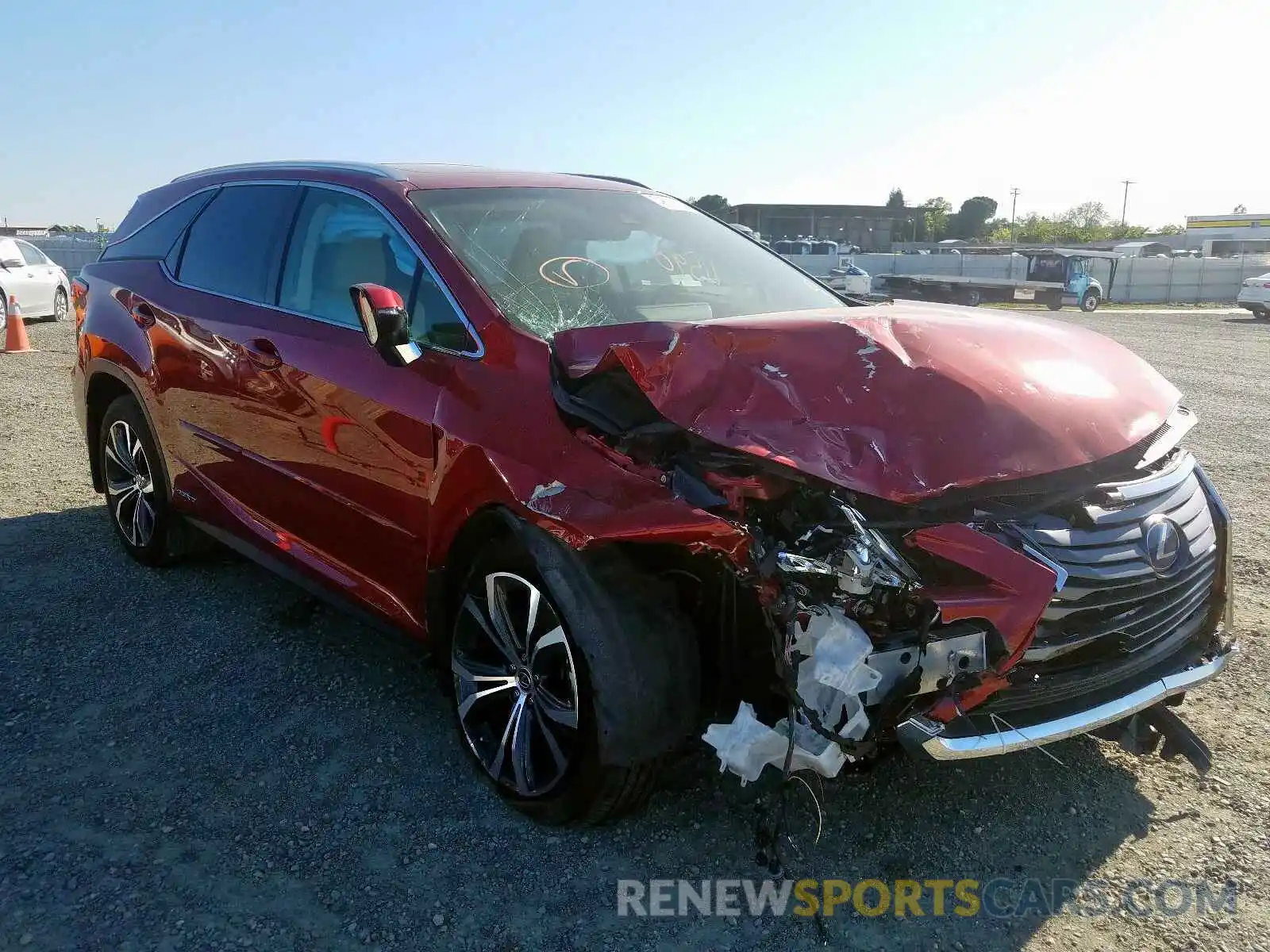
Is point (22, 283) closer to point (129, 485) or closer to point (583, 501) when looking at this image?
point (129, 485)

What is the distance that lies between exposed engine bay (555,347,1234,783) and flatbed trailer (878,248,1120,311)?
26.6 m

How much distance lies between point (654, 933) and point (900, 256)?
134ft

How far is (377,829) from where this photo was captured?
9.04 ft

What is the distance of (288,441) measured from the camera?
3475 mm

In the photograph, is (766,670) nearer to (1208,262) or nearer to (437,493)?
(437,493)

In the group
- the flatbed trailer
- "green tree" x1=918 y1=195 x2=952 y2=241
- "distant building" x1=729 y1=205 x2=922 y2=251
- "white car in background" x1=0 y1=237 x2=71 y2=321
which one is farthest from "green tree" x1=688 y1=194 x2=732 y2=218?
"white car in background" x1=0 y1=237 x2=71 y2=321

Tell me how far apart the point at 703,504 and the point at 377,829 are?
1381mm

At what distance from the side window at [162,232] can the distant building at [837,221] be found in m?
74.1

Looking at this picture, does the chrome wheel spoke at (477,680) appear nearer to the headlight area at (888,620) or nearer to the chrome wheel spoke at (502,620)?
the chrome wheel spoke at (502,620)

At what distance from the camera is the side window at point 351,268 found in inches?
119

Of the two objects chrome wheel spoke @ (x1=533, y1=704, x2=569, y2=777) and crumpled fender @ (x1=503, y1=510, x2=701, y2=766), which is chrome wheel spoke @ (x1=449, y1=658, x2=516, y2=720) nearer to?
chrome wheel spoke @ (x1=533, y1=704, x2=569, y2=777)

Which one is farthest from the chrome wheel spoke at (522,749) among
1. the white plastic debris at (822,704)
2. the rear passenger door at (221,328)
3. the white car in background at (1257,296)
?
the white car in background at (1257,296)

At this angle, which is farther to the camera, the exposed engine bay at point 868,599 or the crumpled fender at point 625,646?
the crumpled fender at point 625,646

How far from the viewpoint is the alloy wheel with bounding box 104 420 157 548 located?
4.70 metres
